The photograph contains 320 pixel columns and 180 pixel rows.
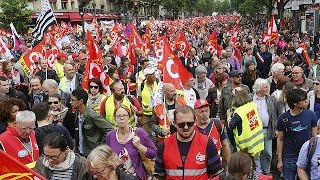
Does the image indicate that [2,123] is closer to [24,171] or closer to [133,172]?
[133,172]

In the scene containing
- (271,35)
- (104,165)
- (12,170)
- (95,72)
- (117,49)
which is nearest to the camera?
(12,170)

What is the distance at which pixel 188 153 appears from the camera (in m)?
3.67

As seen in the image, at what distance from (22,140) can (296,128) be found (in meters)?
2.97

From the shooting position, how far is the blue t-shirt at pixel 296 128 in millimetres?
5027

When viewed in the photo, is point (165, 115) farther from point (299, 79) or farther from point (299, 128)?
point (299, 79)

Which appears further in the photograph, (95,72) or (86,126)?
(95,72)

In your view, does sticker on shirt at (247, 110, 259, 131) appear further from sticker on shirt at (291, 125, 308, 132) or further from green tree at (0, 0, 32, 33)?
green tree at (0, 0, 32, 33)

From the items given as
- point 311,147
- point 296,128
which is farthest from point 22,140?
point 296,128

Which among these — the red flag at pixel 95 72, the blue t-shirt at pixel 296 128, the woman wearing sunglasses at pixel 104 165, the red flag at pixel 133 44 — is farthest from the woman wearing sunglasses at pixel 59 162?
the red flag at pixel 133 44

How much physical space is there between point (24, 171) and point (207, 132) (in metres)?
2.26

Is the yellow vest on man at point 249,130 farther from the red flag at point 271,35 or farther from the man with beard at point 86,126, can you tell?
the red flag at point 271,35

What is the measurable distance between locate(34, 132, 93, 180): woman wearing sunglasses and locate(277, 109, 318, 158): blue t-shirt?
2.47 metres

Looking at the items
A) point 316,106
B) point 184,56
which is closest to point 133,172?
point 316,106

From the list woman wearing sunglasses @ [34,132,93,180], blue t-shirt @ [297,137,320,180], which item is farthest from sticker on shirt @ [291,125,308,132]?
woman wearing sunglasses @ [34,132,93,180]
